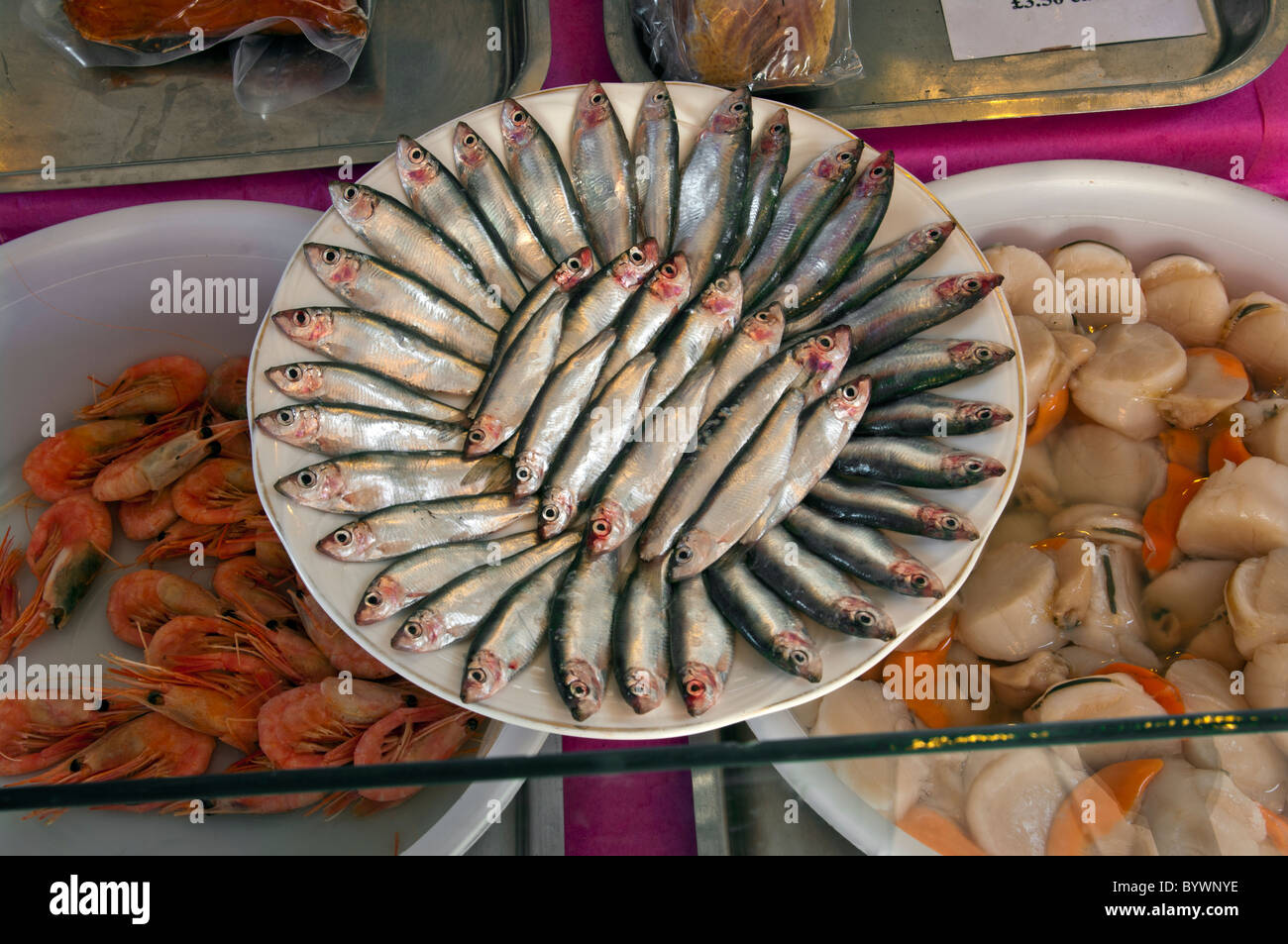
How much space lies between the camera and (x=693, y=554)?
1021 millimetres

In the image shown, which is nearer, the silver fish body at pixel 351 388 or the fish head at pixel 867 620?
the fish head at pixel 867 620

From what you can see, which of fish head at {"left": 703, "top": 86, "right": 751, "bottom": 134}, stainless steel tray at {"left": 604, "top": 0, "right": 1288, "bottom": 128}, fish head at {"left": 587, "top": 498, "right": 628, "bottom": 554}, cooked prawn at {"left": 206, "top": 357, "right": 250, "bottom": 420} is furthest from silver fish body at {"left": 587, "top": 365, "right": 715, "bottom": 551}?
cooked prawn at {"left": 206, "top": 357, "right": 250, "bottom": 420}

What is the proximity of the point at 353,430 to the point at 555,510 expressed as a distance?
30 centimetres

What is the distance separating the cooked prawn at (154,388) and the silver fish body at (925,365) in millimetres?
1270

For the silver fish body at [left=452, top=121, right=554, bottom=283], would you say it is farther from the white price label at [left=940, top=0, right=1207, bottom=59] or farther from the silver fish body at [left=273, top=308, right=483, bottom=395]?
the white price label at [left=940, top=0, right=1207, bottom=59]

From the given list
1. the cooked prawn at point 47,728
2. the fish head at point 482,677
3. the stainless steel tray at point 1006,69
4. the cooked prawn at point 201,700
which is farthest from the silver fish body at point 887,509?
the cooked prawn at point 47,728

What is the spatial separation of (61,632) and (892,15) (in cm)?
205

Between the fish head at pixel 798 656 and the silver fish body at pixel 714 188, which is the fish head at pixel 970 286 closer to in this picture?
the silver fish body at pixel 714 188

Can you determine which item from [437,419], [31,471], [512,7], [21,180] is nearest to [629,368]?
[437,419]

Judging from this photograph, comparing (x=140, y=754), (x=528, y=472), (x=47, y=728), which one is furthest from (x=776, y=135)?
(x=47, y=728)

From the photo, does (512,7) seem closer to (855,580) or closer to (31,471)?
(31,471)

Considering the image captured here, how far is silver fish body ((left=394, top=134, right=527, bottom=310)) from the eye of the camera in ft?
4.10

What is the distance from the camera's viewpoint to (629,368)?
44.2 inches

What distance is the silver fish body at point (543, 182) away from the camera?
1265 millimetres
